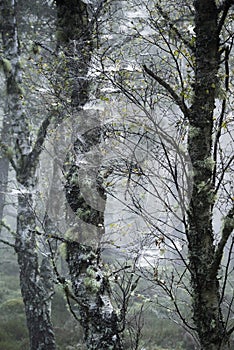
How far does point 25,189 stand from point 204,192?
3.90 metres

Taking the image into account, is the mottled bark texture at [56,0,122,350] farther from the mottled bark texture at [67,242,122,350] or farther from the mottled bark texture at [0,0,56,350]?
the mottled bark texture at [0,0,56,350]

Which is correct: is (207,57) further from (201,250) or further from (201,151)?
(201,250)

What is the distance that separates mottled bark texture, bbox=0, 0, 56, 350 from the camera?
5867mm

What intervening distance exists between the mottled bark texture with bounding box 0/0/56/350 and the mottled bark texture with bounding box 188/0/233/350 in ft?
11.2

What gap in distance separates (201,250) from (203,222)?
0.21m

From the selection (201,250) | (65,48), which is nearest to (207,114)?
(201,250)

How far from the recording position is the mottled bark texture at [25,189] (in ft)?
19.2

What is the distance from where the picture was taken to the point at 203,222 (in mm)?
2777

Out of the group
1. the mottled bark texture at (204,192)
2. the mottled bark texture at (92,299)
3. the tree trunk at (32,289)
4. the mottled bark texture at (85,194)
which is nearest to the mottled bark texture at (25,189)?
Result: the tree trunk at (32,289)

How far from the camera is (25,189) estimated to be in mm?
6027

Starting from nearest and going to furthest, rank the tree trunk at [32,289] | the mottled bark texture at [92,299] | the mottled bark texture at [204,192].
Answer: the mottled bark texture at [204,192] < the mottled bark texture at [92,299] < the tree trunk at [32,289]

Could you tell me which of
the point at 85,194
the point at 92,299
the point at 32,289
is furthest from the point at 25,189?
the point at 92,299

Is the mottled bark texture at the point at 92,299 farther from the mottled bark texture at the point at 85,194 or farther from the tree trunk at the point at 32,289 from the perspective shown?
the tree trunk at the point at 32,289

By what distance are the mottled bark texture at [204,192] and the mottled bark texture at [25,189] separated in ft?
11.2
